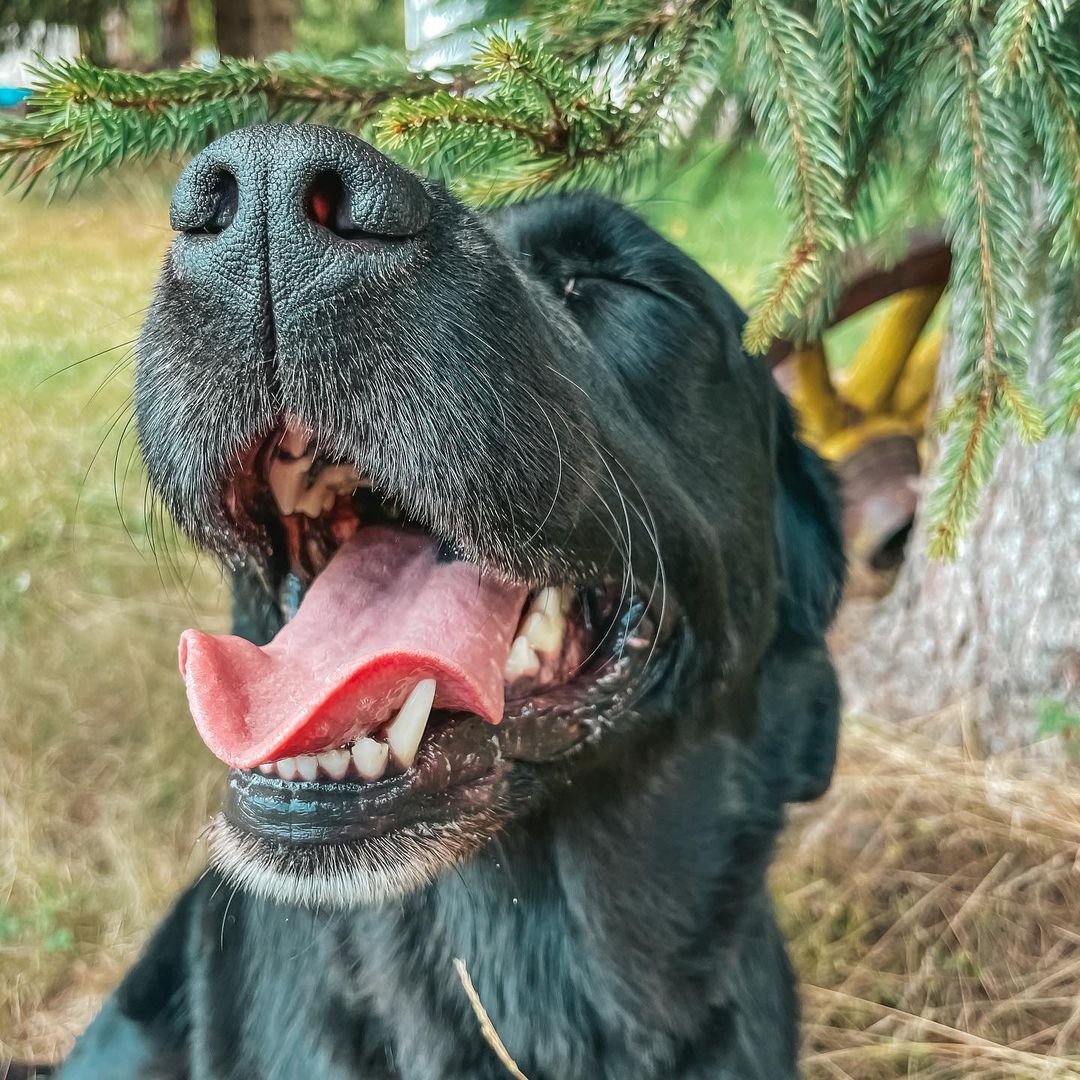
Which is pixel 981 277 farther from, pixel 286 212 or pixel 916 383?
pixel 916 383

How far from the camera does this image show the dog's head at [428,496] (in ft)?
3.49

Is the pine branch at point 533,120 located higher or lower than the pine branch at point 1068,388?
higher

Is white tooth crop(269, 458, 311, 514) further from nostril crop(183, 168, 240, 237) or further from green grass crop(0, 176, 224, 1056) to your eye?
nostril crop(183, 168, 240, 237)

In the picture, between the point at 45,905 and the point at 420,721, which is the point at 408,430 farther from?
the point at 45,905

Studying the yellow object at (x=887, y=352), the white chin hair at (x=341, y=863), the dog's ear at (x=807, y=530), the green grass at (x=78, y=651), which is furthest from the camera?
the yellow object at (x=887, y=352)

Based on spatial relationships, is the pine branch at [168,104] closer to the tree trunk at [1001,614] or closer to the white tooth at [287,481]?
the white tooth at [287,481]

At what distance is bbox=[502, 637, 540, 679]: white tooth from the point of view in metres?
1.44

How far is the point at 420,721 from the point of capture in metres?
A: 1.27

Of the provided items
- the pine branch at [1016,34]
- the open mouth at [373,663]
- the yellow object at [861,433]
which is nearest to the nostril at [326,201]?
the open mouth at [373,663]

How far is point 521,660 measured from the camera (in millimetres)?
1460

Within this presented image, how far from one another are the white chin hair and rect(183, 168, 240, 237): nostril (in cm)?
71

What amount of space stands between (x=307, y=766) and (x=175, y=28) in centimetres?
338

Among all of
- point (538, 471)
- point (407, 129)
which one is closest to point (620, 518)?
point (538, 471)

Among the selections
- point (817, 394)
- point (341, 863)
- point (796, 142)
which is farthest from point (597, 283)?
point (817, 394)
